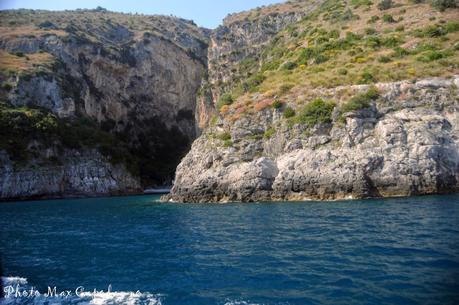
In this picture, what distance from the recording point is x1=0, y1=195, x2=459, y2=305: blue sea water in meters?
10.5

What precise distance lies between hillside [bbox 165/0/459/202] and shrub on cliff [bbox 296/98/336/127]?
4.4 inches

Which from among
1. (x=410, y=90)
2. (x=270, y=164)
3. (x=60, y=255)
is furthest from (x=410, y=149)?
(x=60, y=255)

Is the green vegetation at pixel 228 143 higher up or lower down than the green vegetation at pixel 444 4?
lower down

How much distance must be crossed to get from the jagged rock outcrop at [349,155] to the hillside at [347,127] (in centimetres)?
10

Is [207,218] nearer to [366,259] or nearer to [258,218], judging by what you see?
[258,218]

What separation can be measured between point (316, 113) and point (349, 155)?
684 cm

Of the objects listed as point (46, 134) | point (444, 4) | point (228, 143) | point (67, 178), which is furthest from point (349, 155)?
point (46, 134)

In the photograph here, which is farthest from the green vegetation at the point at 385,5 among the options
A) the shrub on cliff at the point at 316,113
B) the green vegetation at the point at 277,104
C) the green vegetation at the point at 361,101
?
the green vegetation at the point at 277,104

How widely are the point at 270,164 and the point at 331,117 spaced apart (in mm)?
8242

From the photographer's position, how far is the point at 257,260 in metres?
14.0

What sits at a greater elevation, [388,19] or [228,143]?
[388,19]

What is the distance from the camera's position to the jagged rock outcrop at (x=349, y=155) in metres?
33.8

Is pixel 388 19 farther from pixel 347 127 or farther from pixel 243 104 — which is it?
pixel 347 127

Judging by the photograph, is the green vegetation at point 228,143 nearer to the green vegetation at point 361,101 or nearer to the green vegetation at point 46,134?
the green vegetation at point 361,101
